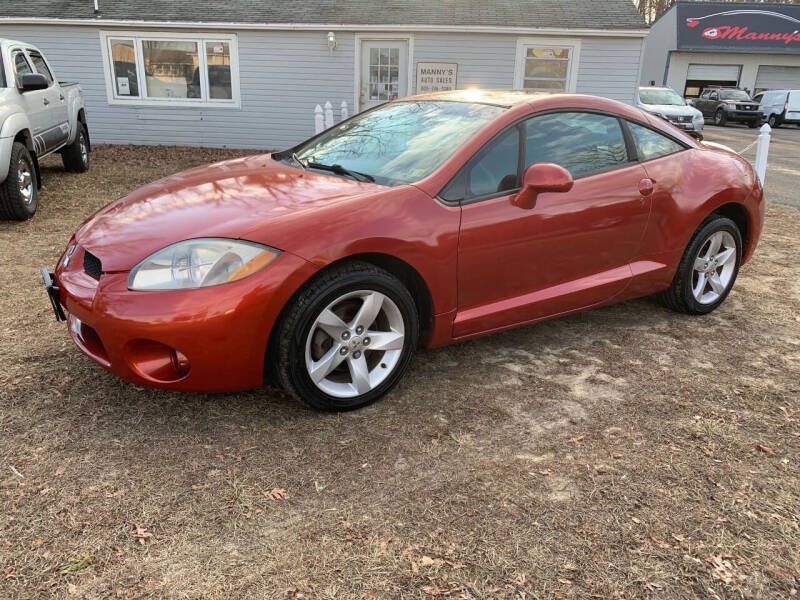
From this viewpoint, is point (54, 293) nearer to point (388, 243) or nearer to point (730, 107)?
point (388, 243)

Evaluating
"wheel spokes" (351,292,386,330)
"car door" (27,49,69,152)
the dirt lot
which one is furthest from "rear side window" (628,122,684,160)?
"car door" (27,49,69,152)

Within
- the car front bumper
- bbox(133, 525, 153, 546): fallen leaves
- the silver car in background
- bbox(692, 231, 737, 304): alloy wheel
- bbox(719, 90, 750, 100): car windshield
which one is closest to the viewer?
bbox(133, 525, 153, 546): fallen leaves

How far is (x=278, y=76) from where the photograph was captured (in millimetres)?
13297

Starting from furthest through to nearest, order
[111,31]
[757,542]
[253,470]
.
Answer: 1. [111,31]
2. [253,470]
3. [757,542]

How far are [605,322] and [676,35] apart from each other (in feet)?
112

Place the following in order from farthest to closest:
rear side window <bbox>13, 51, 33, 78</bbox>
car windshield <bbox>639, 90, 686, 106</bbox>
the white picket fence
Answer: car windshield <bbox>639, 90, 686, 106</bbox>, the white picket fence, rear side window <bbox>13, 51, 33, 78</bbox>

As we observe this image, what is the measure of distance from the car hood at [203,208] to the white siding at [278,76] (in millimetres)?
10428

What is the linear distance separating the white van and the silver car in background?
12.9 m

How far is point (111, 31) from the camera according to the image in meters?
13.0

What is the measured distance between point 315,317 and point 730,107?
29626 mm

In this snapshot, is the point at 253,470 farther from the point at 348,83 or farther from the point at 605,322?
the point at 348,83

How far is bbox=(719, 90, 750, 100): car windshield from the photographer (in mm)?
27500

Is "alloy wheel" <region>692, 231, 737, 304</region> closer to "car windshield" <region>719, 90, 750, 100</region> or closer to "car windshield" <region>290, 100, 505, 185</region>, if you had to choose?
"car windshield" <region>290, 100, 505, 185</region>

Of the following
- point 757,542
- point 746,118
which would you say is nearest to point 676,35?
point 746,118
